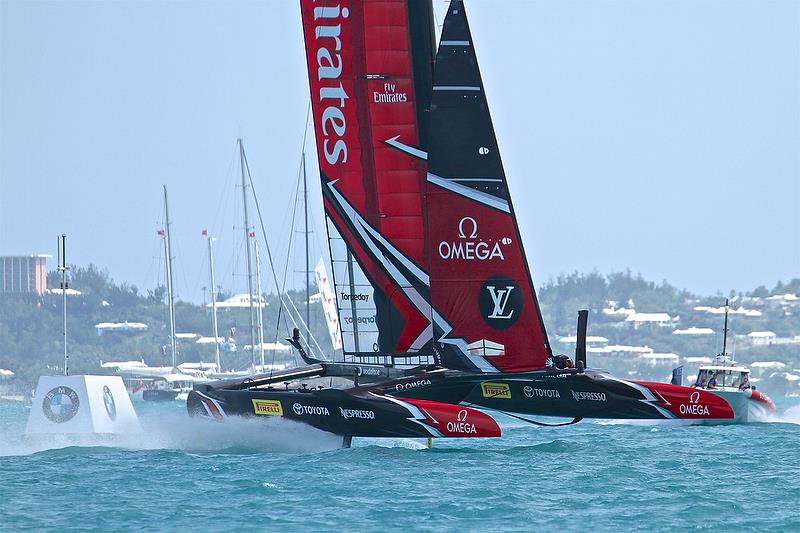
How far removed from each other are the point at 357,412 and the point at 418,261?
369 cm

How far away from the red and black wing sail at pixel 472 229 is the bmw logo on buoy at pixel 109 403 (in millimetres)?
4725

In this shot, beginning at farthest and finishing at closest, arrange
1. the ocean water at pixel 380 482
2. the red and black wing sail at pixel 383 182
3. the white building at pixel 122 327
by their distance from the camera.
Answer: the white building at pixel 122 327 → the red and black wing sail at pixel 383 182 → the ocean water at pixel 380 482

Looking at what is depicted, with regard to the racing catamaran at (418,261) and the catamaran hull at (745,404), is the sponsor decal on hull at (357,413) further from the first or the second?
the catamaran hull at (745,404)

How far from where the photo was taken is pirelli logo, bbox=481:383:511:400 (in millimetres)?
20578

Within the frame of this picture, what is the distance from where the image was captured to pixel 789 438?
993 inches

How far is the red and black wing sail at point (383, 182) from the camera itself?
22094 millimetres

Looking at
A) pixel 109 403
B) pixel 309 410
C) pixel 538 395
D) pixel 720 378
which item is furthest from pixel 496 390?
pixel 720 378

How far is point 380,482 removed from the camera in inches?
666

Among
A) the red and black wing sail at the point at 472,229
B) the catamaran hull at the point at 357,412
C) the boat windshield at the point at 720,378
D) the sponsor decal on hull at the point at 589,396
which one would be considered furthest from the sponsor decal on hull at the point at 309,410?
the boat windshield at the point at 720,378

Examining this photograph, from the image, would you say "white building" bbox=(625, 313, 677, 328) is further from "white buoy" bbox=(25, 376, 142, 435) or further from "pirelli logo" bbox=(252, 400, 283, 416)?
"pirelli logo" bbox=(252, 400, 283, 416)

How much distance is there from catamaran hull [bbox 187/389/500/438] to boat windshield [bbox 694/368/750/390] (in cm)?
1359

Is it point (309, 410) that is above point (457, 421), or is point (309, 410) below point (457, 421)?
above

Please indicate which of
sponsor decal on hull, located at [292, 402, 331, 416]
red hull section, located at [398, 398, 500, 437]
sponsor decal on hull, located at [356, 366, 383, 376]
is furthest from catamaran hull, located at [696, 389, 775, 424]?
sponsor decal on hull, located at [292, 402, 331, 416]

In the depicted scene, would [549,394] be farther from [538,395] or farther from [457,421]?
[457,421]
